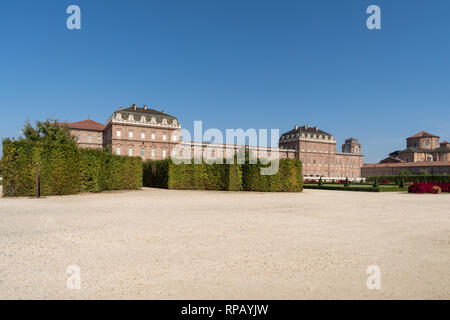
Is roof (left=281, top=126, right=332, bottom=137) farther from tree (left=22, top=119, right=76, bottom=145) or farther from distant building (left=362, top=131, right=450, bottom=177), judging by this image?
tree (left=22, top=119, right=76, bottom=145)

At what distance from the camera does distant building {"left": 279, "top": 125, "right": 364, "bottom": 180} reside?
8181 cm

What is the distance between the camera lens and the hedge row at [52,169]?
14828mm

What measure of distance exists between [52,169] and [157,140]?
42.1 meters

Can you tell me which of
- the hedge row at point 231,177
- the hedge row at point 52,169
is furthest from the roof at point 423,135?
the hedge row at point 52,169

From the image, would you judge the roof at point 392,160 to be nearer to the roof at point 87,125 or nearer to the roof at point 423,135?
the roof at point 423,135

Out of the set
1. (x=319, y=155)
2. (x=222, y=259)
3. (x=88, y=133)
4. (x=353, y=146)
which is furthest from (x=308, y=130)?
(x=222, y=259)

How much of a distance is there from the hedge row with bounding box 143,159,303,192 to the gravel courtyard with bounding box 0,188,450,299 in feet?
47.6

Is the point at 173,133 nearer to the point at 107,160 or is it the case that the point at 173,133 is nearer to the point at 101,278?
the point at 107,160

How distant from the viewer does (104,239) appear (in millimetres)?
5672

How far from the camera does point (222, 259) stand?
4.38m

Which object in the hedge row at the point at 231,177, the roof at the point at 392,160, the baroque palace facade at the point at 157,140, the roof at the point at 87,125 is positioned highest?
the roof at the point at 87,125

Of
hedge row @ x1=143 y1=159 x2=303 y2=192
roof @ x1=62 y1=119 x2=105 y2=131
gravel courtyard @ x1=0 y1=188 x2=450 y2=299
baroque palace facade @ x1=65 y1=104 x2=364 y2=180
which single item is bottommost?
gravel courtyard @ x1=0 y1=188 x2=450 y2=299

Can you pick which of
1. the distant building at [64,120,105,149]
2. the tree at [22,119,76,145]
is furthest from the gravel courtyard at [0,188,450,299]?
the distant building at [64,120,105,149]

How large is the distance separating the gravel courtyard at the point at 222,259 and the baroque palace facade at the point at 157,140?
35237mm
